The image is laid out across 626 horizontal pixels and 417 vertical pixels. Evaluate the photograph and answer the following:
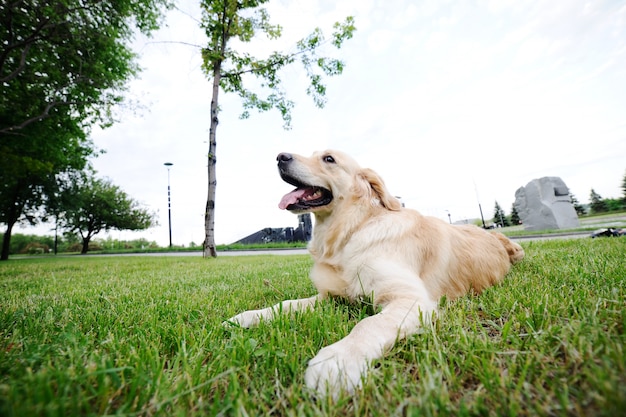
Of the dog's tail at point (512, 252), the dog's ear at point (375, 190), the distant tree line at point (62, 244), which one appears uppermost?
the distant tree line at point (62, 244)

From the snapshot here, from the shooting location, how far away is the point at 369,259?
6.55 ft

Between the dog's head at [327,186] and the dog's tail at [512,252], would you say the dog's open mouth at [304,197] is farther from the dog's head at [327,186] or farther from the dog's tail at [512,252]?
the dog's tail at [512,252]

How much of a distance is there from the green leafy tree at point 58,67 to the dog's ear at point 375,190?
10.2 meters

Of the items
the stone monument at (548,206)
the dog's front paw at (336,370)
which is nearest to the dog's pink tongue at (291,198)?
the dog's front paw at (336,370)

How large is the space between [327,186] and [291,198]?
1.32 feet

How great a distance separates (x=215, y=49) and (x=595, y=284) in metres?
12.2

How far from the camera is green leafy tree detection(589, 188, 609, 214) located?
39381mm

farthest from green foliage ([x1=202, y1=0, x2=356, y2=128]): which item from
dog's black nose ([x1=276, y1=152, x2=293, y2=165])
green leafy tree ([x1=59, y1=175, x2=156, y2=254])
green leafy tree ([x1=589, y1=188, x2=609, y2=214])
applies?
green leafy tree ([x1=589, y1=188, x2=609, y2=214])

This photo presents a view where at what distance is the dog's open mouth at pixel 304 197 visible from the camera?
2.69m

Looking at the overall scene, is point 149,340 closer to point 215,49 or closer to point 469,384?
point 469,384

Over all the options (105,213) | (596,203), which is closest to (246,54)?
(105,213)

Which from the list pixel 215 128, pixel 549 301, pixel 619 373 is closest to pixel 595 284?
pixel 549 301

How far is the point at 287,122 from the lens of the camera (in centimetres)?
1174

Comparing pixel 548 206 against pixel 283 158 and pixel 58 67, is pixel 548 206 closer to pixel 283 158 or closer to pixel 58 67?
pixel 283 158
